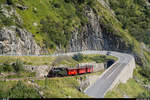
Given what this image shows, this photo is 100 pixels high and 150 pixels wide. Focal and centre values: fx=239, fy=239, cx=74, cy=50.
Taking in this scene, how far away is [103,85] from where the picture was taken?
199ft

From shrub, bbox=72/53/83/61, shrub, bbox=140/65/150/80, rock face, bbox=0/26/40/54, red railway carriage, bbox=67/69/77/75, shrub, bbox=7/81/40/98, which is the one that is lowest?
shrub, bbox=140/65/150/80

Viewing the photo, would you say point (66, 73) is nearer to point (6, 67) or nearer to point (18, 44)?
point (6, 67)

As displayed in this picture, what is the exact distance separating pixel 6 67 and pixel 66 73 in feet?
49.8

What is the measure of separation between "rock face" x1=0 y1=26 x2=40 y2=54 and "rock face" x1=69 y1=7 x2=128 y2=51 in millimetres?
32132

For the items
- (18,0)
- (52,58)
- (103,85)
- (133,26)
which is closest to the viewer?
(103,85)

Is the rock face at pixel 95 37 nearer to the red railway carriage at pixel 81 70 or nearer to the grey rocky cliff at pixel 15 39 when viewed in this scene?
the grey rocky cliff at pixel 15 39

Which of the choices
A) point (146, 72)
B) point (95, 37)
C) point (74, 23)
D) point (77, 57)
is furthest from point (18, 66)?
point (95, 37)

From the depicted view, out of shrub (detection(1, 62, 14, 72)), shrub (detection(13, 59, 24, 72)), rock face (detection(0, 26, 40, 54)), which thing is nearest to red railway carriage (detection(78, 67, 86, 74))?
shrub (detection(13, 59, 24, 72))

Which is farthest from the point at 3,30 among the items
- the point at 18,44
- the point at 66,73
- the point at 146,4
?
the point at 146,4

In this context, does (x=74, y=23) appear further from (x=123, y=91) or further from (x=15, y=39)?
(x=123, y=91)

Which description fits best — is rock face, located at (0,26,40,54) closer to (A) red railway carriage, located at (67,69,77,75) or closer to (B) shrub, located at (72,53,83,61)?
(B) shrub, located at (72,53,83,61)

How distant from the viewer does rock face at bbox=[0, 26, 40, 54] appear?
240ft

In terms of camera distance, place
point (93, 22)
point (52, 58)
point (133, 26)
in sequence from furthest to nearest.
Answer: point (133, 26) → point (93, 22) → point (52, 58)

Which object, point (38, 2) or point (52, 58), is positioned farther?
point (38, 2)
